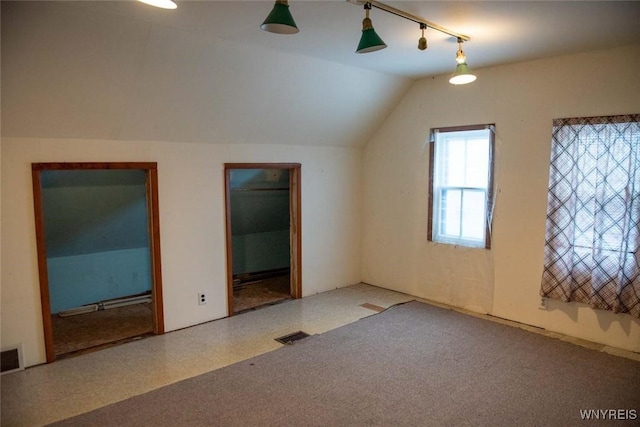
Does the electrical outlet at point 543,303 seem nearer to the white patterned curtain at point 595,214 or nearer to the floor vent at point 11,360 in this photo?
the white patterned curtain at point 595,214

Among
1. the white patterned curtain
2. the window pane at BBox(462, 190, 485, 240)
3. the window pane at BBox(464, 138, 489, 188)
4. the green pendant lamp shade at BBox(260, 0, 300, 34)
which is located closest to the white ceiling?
the green pendant lamp shade at BBox(260, 0, 300, 34)

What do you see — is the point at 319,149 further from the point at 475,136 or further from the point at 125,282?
the point at 125,282

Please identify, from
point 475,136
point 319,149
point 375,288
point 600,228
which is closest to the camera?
point 600,228

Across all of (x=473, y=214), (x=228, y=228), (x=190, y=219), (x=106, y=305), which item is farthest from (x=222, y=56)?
(x=106, y=305)

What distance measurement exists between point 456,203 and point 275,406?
2914 millimetres

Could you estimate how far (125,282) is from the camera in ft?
17.3

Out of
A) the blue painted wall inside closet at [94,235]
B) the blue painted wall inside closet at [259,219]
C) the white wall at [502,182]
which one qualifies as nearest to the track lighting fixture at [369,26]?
the white wall at [502,182]

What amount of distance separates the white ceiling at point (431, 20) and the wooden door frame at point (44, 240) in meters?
1.28

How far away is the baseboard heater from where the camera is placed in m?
4.53

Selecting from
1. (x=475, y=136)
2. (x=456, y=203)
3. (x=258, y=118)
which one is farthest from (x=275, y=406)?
(x=475, y=136)

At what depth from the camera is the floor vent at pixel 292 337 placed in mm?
3671

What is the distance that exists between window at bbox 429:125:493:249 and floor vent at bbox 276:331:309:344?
1.89 m

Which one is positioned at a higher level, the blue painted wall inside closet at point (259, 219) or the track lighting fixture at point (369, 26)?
the track lighting fixture at point (369, 26)

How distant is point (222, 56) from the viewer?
3275mm
